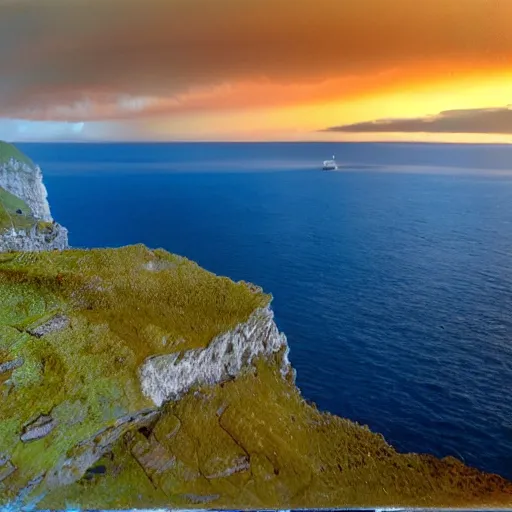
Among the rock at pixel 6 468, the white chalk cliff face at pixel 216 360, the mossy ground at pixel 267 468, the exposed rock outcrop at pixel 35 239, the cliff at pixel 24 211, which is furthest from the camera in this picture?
the cliff at pixel 24 211

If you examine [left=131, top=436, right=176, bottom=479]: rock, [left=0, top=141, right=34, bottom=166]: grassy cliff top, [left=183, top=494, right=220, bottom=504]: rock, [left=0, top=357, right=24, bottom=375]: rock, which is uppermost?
[left=0, top=141, right=34, bottom=166]: grassy cliff top

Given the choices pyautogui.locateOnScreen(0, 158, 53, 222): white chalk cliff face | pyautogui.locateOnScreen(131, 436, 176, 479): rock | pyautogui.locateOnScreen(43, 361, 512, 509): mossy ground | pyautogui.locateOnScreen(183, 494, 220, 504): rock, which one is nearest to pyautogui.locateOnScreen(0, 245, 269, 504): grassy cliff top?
pyautogui.locateOnScreen(131, 436, 176, 479): rock

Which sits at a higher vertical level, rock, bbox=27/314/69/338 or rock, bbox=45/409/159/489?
rock, bbox=27/314/69/338

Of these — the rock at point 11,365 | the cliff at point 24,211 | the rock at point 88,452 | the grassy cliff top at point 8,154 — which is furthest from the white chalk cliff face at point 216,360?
the grassy cliff top at point 8,154

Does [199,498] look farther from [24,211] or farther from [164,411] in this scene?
[24,211]

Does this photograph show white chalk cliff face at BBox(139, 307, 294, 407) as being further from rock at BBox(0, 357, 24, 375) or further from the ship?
the ship

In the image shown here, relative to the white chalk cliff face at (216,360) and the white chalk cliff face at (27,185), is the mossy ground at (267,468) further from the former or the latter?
the white chalk cliff face at (27,185)
